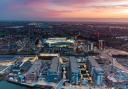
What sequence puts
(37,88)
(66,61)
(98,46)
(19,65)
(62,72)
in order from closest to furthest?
(37,88) → (62,72) → (19,65) → (66,61) → (98,46)

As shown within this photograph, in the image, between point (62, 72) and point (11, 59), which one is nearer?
point (62, 72)

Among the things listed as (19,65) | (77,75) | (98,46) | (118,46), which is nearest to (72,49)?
(98,46)

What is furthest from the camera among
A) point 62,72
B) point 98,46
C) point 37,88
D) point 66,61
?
point 98,46

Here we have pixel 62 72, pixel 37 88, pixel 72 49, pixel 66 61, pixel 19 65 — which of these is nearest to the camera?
pixel 37 88

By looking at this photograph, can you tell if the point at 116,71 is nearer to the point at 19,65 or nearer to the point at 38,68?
the point at 38,68

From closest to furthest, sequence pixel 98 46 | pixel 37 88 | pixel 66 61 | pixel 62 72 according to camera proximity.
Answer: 1. pixel 37 88
2. pixel 62 72
3. pixel 66 61
4. pixel 98 46

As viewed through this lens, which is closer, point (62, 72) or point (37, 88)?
point (37, 88)

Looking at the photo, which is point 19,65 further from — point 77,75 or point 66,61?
point 77,75

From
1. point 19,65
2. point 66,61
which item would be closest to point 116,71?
point 66,61
